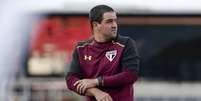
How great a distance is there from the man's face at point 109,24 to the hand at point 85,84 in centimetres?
25

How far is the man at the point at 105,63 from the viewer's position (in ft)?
14.3

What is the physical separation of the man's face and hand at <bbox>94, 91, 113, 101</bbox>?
0.30 m

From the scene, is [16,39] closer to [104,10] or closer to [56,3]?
[56,3]

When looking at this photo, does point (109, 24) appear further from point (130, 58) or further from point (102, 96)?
point (102, 96)

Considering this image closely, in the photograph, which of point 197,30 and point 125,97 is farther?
point 197,30

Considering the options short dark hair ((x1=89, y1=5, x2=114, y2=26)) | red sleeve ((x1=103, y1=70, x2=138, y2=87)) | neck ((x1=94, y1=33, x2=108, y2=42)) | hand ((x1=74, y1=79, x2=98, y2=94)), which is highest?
short dark hair ((x1=89, y1=5, x2=114, y2=26))

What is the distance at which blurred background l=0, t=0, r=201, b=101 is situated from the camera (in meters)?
11.3

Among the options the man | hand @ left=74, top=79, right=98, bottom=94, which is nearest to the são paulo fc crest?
the man

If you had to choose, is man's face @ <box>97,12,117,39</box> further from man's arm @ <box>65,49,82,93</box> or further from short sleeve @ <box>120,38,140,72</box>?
man's arm @ <box>65,49,82,93</box>

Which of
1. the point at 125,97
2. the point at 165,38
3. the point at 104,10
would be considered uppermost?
the point at 104,10

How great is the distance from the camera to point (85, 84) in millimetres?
4371

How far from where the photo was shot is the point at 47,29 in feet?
38.8

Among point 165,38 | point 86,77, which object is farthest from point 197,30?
point 86,77

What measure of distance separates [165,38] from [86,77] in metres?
7.50
